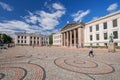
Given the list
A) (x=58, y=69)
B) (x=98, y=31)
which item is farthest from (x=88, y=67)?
(x=98, y=31)

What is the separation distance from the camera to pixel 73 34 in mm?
62531

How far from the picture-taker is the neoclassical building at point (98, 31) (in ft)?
115

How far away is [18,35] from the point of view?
4176 inches

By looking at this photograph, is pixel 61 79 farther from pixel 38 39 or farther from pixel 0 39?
pixel 38 39

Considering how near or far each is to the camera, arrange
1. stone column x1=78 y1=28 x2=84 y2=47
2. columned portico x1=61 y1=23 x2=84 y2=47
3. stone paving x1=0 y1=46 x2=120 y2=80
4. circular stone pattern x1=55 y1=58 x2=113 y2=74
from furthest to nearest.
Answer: columned portico x1=61 y1=23 x2=84 y2=47 → stone column x1=78 y1=28 x2=84 y2=47 → circular stone pattern x1=55 y1=58 x2=113 y2=74 → stone paving x1=0 y1=46 x2=120 y2=80

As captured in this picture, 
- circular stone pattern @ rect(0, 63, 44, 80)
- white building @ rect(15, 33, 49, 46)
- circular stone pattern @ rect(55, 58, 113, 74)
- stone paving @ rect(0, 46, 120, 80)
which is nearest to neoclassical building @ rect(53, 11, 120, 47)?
stone paving @ rect(0, 46, 120, 80)

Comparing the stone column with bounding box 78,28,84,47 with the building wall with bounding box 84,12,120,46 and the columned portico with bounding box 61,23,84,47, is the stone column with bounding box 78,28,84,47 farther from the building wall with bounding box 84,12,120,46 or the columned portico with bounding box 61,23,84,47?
the building wall with bounding box 84,12,120,46

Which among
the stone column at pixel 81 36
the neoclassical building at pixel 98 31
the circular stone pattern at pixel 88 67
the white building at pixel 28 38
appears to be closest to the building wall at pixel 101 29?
the neoclassical building at pixel 98 31

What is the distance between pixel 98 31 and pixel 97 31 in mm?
614

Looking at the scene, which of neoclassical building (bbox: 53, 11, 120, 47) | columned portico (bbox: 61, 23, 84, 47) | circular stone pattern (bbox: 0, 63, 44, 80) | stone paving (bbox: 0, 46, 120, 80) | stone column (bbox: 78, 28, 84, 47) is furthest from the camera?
columned portico (bbox: 61, 23, 84, 47)

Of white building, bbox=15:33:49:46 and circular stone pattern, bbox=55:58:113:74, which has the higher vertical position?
white building, bbox=15:33:49:46

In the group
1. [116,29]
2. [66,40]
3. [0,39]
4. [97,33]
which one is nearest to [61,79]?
[116,29]

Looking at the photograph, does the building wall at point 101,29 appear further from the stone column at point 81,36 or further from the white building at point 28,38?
the white building at point 28,38

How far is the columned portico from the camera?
174 ft
